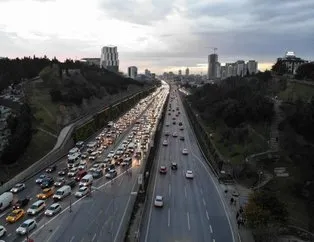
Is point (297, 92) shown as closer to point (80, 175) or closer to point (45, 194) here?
point (80, 175)

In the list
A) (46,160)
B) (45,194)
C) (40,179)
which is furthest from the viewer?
(46,160)

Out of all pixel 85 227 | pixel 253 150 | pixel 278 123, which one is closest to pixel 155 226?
pixel 85 227

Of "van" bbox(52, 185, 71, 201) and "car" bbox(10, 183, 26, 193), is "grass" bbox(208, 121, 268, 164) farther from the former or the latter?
"car" bbox(10, 183, 26, 193)

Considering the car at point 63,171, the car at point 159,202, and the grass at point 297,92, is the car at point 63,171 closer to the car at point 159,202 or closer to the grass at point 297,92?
the car at point 159,202

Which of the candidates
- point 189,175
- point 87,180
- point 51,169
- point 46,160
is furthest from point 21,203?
point 189,175

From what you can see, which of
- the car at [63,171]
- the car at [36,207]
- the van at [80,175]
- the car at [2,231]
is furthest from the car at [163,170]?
the car at [2,231]

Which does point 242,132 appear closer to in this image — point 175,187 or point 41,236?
point 175,187
